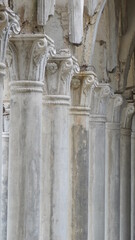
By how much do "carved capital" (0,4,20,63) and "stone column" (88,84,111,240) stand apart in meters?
6.12

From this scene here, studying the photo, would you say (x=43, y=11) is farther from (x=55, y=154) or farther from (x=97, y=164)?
(x=97, y=164)

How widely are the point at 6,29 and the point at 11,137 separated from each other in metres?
2.04

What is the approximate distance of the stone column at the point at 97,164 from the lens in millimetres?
14344

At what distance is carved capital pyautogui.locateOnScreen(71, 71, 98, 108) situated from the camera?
12625mm

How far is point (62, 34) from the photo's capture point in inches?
455

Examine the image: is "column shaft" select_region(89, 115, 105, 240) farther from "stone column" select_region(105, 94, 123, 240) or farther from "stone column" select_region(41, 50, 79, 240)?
"stone column" select_region(41, 50, 79, 240)

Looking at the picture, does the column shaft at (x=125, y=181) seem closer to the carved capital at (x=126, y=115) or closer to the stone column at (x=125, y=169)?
the stone column at (x=125, y=169)

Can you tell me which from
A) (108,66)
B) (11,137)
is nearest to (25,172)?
(11,137)

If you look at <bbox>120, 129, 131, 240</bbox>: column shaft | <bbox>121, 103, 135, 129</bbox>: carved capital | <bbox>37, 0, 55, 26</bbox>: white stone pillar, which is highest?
<bbox>37, 0, 55, 26</bbox>: white stone pillar

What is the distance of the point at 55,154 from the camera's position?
11250 mm

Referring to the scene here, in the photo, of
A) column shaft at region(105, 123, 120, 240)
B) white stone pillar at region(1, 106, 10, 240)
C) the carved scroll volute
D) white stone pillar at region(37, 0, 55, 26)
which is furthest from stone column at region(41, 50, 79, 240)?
column shaft at region(105, 123, 120, 240)

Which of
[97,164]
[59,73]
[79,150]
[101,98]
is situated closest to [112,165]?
[97,164]

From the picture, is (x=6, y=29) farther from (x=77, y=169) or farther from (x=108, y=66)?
(x=108, y=66)

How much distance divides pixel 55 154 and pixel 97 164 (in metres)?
3.28
